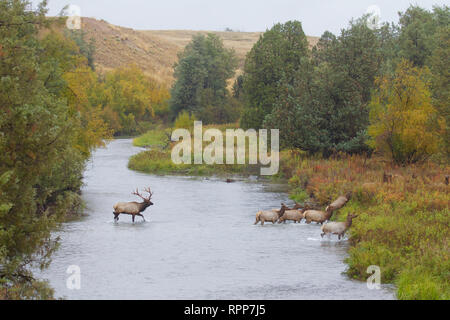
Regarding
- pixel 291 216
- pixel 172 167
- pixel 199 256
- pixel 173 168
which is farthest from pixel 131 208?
pixel 172 167

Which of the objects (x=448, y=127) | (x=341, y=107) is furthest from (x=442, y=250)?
(x=341, y=107)

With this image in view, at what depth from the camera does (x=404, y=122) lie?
3897 cm

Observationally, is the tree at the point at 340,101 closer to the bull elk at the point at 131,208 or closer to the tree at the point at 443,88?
the tree at the point at 443,88

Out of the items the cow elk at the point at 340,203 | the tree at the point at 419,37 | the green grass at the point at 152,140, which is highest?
the tree at the point at 419,37

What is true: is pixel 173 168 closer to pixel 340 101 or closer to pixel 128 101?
pixel 340 101

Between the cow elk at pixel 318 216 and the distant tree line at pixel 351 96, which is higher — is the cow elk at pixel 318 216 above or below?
below

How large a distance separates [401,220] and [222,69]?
71982mm

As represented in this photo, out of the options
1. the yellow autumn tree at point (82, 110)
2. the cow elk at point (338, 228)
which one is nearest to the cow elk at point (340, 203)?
the cow elk at point (338, 228)

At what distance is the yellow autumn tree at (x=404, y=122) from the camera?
125 ft

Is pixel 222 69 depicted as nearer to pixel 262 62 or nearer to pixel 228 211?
pixel 262 62

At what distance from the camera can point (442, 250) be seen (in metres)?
18.5

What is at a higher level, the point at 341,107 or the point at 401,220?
the point at 341,107

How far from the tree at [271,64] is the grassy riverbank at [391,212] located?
50.6ft

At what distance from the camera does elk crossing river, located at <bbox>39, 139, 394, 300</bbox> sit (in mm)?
17672
